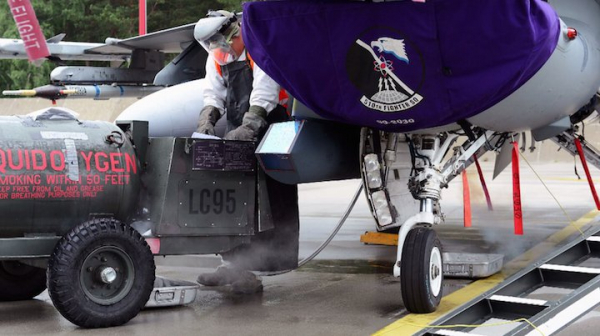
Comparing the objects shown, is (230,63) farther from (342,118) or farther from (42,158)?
(42,158)

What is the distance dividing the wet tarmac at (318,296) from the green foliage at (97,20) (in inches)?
412

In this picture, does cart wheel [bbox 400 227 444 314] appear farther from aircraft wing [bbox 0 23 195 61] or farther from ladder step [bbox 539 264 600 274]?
aircraft wing [bbox 0 23 195 61]

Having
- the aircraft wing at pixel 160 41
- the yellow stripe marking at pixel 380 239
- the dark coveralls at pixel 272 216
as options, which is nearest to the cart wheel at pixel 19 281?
the dark coveralls at pixel 272 216

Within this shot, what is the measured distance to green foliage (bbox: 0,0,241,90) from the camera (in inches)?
842

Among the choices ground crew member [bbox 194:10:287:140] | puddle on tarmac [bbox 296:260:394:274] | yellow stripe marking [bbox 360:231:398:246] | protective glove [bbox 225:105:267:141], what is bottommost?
puddle on tarmac [bbox 296:260:394:274]

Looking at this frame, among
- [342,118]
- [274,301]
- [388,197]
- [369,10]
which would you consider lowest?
[274,301]

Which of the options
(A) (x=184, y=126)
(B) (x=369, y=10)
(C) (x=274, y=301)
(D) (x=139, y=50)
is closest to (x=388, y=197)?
(C) (x=274, y=301)

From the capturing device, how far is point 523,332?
14.9ft

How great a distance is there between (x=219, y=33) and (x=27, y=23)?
1990 mm

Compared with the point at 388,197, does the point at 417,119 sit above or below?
above

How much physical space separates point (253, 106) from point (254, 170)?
0.52m

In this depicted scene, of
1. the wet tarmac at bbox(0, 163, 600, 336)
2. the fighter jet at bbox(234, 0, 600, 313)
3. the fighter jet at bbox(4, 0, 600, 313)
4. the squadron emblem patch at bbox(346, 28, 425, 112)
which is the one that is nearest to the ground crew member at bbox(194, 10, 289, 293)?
the wet tarmac at bbox(0, 163, 600, 336)

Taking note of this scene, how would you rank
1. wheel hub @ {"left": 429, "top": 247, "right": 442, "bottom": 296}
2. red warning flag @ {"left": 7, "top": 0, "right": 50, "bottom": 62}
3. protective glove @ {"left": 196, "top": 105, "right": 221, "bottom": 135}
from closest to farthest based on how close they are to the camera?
red warning flag @ {"left": 7, "top": 0, "right": 50, "bottom": 62}
wheel hub @ {"left": 429, "top": 247, "right": 442, "bottom": 296}
protective glove @ {"left": 196, "top": 105, "right": 221, "bottom": 135}

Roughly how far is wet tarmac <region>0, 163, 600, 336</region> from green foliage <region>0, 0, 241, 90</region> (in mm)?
10456
